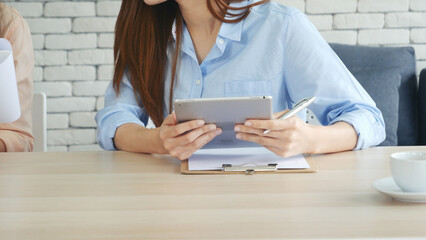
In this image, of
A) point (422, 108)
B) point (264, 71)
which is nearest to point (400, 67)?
point (422, 108)

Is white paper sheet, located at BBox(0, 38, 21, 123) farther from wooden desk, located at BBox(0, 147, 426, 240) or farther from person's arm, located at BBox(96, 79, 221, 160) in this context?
person's arm, located at BBox(96, 79, 221, 160)

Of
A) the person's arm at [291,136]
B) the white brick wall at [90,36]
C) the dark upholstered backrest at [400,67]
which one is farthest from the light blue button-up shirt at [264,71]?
the white brick wall at [90,36]

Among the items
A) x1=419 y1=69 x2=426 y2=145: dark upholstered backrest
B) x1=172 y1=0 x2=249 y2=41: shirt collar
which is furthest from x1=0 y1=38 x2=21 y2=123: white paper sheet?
x1=419 y1=69 x2=426 y2=145: dark upholstered backrest

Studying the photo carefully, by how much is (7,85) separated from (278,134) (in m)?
0.56

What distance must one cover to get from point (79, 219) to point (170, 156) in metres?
0.51

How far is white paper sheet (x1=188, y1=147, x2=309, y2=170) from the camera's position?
3.56 ft

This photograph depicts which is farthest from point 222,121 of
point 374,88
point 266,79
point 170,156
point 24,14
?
point 24,14

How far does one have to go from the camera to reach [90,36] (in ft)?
8.97

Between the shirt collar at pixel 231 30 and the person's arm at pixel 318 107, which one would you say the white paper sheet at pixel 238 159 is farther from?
the shirt collar at pixel 231 30

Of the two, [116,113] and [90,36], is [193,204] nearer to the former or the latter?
[116,113]

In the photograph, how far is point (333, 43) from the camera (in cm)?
265

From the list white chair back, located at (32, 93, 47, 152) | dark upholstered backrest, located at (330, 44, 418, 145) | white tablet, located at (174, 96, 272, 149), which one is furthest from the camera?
dark upholstered backrest, located at (330, 44, 418, 145)

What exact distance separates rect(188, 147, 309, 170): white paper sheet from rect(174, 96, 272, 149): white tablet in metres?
0.07

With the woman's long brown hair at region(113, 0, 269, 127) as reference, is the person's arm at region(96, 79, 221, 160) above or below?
below
